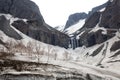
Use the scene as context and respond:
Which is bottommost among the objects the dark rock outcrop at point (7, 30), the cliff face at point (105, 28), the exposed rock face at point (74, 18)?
the dark rock outcrop at point (7, 30)

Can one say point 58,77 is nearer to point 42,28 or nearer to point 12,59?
point 12,59

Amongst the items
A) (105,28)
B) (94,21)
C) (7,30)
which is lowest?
(7,30)

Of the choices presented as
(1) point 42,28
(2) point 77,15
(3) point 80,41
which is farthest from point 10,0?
(2) point 77,15

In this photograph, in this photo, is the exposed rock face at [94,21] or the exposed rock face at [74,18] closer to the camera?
the exposed rock face at [94,21]

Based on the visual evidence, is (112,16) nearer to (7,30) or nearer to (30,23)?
(30,23)

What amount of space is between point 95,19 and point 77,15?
5792 centimetres

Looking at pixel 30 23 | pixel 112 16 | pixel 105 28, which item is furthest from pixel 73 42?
pixel 30 23

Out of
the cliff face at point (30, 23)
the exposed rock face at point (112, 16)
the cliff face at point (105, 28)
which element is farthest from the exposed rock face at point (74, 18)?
the exposed rock face at point (112, 16)

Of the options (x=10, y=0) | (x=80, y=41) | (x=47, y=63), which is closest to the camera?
(x=47, y=63)

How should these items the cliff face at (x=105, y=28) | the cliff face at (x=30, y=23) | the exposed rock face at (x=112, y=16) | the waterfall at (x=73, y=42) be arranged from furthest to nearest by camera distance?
the waterfall at (x=73, y=42), the exposed rock face at (x=112, y=16), the cliff face at (x=105, y=28), the cliff face at (x=30, y=23)

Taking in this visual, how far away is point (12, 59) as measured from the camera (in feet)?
23.7

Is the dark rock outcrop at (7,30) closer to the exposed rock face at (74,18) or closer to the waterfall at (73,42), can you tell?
the waterfall at (73,42)

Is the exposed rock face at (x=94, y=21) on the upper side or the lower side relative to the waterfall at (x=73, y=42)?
upper

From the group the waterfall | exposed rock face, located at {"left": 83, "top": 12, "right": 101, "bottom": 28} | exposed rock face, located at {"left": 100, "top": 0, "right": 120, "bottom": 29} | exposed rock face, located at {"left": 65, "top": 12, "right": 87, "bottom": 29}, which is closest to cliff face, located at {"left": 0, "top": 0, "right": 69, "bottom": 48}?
the waterfall
